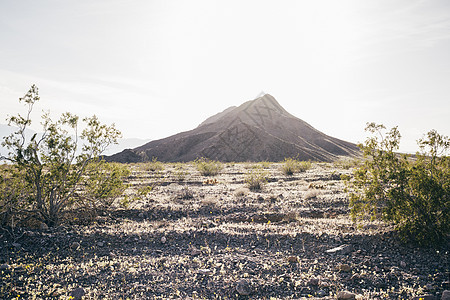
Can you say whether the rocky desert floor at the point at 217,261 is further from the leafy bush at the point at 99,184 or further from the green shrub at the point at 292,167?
the green shrub at the point at 292,167

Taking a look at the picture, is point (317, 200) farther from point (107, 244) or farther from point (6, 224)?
point (6, 224)

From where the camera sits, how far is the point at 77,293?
4.11 metres

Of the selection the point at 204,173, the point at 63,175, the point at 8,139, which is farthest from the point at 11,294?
the point at 204,173

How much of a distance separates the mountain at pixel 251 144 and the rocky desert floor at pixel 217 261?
154 feet

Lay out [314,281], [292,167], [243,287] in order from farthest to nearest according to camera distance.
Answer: [292,167] < [314,281] < [243,287]

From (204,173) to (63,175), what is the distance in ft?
50.4

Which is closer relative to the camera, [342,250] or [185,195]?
[342,250]

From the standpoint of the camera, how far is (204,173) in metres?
22.4

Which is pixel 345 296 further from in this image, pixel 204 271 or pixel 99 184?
pixel 99 184

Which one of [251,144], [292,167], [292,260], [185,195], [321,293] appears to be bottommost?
[321,293]

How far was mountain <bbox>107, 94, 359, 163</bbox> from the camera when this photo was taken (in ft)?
203

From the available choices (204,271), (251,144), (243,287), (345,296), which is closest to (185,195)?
(204,271)

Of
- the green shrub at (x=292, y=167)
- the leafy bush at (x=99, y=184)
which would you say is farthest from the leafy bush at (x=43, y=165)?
the green shrub at (x=292, y=167)

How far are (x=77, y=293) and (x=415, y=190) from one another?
691 cm
